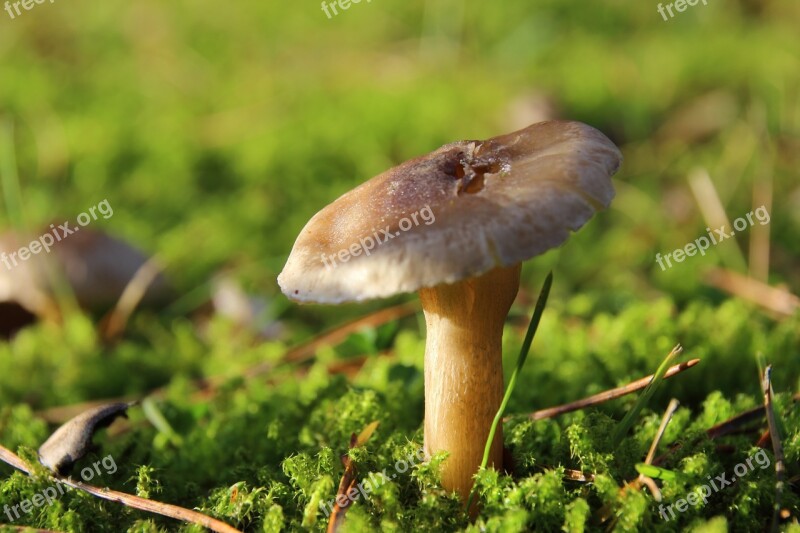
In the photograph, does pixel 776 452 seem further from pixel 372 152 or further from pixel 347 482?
pixel 372 152

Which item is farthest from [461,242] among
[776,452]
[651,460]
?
[776,452]

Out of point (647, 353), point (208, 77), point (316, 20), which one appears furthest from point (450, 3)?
point (647, 353)

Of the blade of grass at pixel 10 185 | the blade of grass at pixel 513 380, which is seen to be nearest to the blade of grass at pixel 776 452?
the blade of grass at pixel 513 380

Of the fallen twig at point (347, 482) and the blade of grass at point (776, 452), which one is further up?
the fallen twig at point (347, 482)

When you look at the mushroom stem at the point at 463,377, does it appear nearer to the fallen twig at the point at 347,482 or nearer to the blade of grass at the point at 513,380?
the blade of grass at the point at 513,380

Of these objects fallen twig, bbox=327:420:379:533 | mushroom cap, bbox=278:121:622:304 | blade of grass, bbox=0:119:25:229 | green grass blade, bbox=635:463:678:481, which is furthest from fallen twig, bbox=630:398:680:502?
blade of grass, bbox=0:119:25:229

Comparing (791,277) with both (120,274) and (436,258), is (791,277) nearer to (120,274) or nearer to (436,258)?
(436,258)

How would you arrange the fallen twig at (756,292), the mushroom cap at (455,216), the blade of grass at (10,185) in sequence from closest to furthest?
the mushroom cap at (455,216) → the fallen twig at (756,292) → the blade of grass at (10,185)
